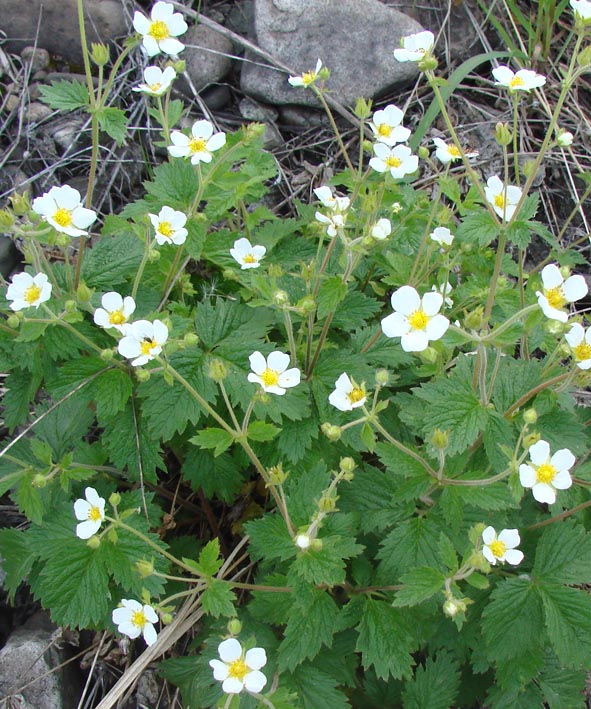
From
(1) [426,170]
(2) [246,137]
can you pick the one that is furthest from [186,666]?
(1) [426,170]

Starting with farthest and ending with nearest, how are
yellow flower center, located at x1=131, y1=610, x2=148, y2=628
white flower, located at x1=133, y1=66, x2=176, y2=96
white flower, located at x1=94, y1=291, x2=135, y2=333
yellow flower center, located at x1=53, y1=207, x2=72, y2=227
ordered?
1. white flower, located at x1=133, y1=66, x2=176, y2=96
2. yellow flower center, located at x1=53, y1=207, x2=72, y2=227
3. white flower, located at x1=94, y1=291, x2=135, y2=333
4. yellow flower center, located at x1=131, y1=610, x2=148, y2=628

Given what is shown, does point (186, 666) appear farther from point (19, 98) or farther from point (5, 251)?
point (19, 98)

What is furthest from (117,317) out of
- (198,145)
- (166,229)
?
(198,145)

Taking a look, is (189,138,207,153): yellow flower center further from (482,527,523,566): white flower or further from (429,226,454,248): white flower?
(482,527,523,566): white flower

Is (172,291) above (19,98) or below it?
below

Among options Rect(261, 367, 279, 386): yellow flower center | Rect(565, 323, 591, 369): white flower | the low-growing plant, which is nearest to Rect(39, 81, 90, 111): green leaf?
the low-growing plant

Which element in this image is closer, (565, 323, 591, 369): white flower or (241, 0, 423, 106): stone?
(565, 323, 591, 369): white flower

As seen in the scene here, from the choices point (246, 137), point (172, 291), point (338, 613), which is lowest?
point (338, 613)
